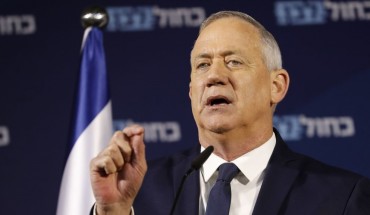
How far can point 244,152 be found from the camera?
2.33 metres

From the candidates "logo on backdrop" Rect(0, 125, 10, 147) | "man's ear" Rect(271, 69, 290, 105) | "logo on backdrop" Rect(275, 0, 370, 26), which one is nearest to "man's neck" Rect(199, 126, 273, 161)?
"man's ear" Rect(271, 69, 290, 105)

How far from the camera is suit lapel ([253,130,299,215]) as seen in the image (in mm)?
2160

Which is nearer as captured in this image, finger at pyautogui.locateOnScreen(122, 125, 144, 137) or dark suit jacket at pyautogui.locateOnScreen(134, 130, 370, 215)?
finger at pyautogui.locateOnScreen(122, 125, 144, 137)

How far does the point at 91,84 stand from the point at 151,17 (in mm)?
654

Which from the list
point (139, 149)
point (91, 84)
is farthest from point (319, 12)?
point (139, 149)

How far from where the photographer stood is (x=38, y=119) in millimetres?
3475

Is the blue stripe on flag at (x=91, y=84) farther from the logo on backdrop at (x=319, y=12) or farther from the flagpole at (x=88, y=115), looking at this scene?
the logo on backdrop at (x=319, y=12)

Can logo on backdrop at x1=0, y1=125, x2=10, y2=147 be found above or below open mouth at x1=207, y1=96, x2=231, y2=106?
below

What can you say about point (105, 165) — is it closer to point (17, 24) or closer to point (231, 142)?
point (231, 142)

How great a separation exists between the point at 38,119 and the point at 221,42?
1349 millimetres

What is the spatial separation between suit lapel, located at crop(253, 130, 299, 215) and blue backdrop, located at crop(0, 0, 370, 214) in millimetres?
1054

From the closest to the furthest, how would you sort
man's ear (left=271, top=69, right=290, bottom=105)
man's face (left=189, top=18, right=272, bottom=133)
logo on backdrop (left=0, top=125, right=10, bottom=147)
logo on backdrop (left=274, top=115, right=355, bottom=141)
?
man's face (left=189, top=18, right=272, bottom=133)
man's ear (left=271, top=69, right=290, bottom=105)
logo on backdrop (left=274, top=115, right=355, bottom=141)
logo on backdrop (left=0, top=125, right=10, bottom=147)

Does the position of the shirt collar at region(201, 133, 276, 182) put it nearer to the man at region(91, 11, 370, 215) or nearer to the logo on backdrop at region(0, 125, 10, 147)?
the man at region(91, 11, 370, 215)

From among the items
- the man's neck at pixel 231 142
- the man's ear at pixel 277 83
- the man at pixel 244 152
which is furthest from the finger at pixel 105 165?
the man's ear at pixel 277 83
